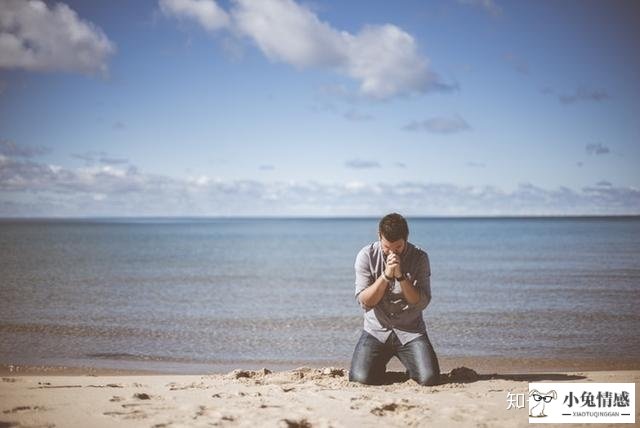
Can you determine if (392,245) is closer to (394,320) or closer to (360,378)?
(394,320)

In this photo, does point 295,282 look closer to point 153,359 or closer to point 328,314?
point 328,314

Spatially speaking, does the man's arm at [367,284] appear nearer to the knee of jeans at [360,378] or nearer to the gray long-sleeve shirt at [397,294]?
the gray long-sleeve shirt at [397,294]

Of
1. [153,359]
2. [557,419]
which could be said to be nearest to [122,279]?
[153,359]

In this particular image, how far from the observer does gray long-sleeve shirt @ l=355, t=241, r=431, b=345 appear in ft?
22.3

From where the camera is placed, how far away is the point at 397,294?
22.5ft

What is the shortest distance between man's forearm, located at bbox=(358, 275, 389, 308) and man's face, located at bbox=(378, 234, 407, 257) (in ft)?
1.17

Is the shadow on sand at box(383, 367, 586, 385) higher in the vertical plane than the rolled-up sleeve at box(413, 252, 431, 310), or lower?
lower

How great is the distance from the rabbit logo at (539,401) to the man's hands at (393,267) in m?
2.08

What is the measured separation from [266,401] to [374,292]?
1.85 meters

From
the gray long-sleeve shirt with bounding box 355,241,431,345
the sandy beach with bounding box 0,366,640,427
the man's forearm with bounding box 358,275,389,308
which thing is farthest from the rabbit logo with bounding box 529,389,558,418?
the man's forearm with bounding box 358,275,389,308

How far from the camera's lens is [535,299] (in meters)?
17.3

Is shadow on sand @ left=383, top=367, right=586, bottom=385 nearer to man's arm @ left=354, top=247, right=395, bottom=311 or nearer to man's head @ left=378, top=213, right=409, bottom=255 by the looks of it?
man's arm @ left=354, top=247, right=395, bottom=311

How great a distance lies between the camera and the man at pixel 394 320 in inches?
265

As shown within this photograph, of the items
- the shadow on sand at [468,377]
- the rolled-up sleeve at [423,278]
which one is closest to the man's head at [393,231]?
the rolled-up sleeve at [423,278]
